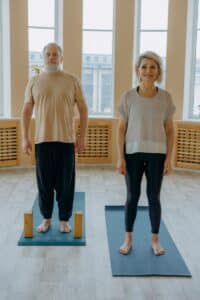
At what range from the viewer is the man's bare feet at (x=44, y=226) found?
11.3 ft

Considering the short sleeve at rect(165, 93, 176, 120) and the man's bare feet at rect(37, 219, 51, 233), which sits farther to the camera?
the man's bare feet at rect(37, 219, 51, 233)

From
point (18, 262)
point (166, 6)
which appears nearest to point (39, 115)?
point (18, 262)

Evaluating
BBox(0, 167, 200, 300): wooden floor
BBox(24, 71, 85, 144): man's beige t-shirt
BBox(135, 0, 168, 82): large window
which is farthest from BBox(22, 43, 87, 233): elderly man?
BBox(135, 0, 168, 82): large window

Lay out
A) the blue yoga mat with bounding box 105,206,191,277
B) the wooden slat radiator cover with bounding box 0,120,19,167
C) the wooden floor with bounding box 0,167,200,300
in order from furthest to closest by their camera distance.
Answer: the wooden slat radiator cover with bounding box 0,120,19,167, the blue yoga mat with bounding box 105,206,191,277, the wooden floor with bounding box 0,167,200,300

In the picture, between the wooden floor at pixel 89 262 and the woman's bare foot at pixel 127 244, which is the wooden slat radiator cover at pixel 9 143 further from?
the woman's bare foot at pixel 127 244

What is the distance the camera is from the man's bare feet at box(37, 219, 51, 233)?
11.3 ft

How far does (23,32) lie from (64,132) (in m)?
3.11

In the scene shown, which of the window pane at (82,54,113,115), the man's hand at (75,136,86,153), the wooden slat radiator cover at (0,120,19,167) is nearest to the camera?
the man's hand at (75,136,86,153)

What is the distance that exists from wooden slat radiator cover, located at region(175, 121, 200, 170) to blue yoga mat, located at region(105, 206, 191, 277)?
7.77 ft

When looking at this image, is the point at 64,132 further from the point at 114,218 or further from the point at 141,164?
the point at 114,218

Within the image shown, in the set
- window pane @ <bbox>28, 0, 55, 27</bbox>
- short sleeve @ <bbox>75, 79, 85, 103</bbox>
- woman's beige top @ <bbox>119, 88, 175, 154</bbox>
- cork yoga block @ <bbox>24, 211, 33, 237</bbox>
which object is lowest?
cork yoga block @ <bbox>24, 211, 33, 237</bbox>

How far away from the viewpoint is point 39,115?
3.23 metres

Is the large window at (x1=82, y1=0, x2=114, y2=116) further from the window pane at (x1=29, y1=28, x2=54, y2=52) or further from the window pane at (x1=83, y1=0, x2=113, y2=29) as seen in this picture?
the window pane at (x1=29, y1=28, x2=54, y2=52)

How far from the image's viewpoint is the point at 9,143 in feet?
19.3
